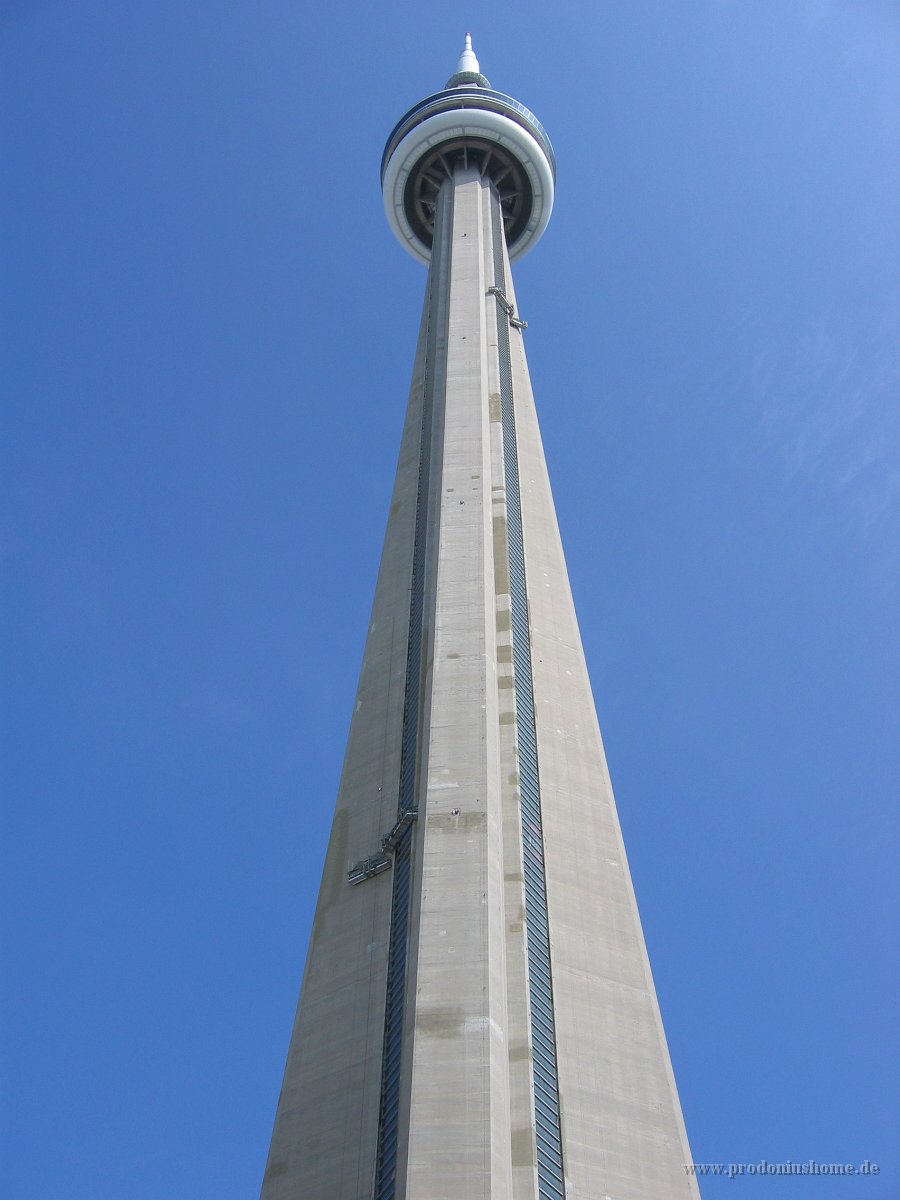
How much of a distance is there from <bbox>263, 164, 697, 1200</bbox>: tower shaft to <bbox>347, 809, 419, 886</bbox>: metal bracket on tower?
0.04 m

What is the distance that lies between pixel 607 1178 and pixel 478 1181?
3703 mm

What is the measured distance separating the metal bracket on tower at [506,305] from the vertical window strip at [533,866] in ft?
17.1

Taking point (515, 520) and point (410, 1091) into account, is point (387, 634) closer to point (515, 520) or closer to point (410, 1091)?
point (515, 520)

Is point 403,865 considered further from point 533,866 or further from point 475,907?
point 475,907

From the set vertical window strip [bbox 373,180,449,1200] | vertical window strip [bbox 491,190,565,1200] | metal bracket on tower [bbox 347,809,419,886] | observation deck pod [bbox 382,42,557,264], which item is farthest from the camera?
observation deck pod [bbox 382,42,557,264]

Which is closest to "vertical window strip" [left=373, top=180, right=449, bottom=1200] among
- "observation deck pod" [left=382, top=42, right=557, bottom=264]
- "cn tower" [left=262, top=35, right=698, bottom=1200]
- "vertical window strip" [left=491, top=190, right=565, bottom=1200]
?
"cn tower" [left=262, top=35, right=698, bottom=1200]

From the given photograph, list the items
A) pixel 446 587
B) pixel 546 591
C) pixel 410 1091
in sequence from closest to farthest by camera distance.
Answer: pixel 410 1091 < pixel 446 587 < pixel 546 591

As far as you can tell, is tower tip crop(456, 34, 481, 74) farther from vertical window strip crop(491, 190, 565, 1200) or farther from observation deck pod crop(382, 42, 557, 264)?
vertical window strip crop(491, 190, 565, 1200)

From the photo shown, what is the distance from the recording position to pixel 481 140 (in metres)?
42.3

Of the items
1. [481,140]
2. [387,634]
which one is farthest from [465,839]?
[481,140]

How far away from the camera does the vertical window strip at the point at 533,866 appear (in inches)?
569

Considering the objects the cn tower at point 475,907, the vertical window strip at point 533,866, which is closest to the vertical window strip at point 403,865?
the cn tower at point 475,907

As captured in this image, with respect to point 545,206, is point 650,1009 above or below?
below

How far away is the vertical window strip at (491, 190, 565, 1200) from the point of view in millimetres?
14453
